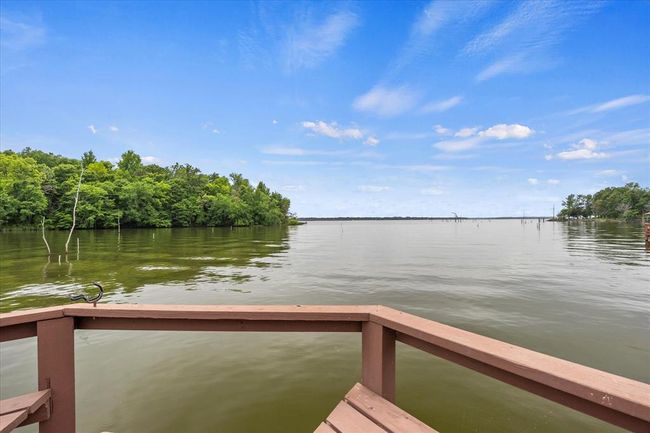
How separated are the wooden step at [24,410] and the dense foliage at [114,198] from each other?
61514mm

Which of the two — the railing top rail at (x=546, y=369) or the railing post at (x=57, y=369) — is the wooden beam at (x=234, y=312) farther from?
the railing top rail at (x=546, y=369)

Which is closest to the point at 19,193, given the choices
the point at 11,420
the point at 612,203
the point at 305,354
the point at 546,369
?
the point at 305,354

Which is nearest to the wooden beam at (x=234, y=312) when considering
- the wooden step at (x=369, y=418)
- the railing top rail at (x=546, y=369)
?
the railing top rail at (x=546, y=369)

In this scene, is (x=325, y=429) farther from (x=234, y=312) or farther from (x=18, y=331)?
(x=18, y=331)

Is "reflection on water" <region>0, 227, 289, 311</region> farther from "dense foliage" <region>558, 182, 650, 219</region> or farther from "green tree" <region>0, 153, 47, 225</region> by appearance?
"dense foliage" <region>558, 182, 650, 219</region>

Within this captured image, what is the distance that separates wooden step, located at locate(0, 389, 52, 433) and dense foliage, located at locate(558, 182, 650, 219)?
113 metres

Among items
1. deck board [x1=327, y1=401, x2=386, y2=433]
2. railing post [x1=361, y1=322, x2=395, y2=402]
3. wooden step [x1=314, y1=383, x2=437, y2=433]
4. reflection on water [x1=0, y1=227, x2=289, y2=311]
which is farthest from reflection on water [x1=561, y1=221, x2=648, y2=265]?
deck board [x1=327, y1=401, x2=386, y2=433]

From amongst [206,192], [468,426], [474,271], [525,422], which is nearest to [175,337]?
[468,426]

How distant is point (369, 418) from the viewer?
1642mm

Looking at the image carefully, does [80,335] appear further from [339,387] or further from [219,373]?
[339,387]

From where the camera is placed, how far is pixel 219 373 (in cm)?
521

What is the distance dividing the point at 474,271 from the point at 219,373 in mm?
14392

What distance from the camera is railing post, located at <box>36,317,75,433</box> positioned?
6.33ft

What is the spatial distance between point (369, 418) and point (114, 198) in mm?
69231
